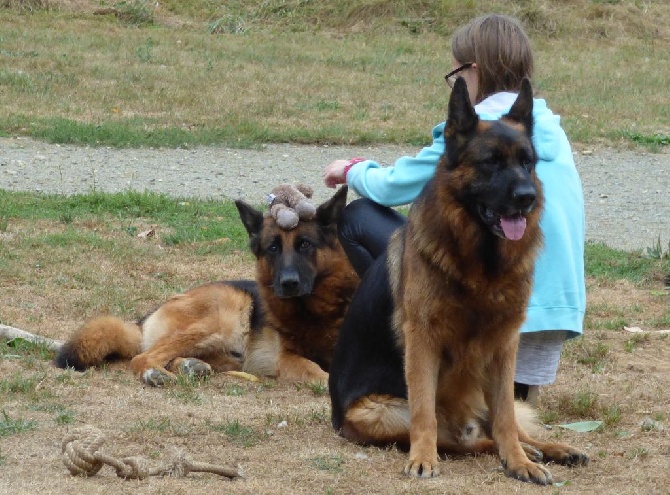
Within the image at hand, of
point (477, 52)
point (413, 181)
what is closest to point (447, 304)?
point (413, 181)

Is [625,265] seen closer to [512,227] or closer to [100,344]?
[100,344]

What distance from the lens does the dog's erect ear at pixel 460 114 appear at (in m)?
4.29

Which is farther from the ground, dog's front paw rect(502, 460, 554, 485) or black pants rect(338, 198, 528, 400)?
black pants rect(338, 198, 528, 400)

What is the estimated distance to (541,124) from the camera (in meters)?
5.22

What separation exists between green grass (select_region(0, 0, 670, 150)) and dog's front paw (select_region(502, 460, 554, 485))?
9.66 meters

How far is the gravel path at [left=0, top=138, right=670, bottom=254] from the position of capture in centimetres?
1106

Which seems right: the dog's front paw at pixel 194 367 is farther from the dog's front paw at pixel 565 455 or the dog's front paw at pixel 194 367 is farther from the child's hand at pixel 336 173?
the dog's front paw at pixel 565 455

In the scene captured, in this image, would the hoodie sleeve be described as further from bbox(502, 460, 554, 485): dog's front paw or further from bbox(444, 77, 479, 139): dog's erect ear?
bbox(502, 460, 554, 485): dog's front paw

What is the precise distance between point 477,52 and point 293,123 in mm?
9691

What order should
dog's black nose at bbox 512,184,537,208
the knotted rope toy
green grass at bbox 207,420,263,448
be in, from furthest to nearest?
green grass at bbox 207,420,263,448, dog's black nose at bbox 512,184,537,208, the knotted rope toy

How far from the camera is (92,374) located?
6.01 meters

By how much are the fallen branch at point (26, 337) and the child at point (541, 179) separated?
7.17 feet

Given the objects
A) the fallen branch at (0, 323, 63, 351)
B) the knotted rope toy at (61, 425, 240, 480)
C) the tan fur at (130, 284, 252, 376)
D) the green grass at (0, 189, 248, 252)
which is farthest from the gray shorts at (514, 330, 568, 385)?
the green grass at (0, 189, 248, 252)

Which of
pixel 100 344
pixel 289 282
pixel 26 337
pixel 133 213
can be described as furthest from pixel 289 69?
pixel 100 344
